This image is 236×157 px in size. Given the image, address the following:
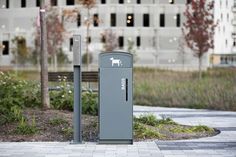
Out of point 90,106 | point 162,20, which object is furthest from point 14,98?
point 162,20

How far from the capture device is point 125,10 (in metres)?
63.1

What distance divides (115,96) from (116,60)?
69 cm

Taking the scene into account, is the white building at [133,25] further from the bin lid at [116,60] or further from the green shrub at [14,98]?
the bin lid at [116,60]

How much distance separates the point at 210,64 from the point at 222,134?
51795mm

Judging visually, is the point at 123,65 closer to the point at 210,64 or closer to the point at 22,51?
the point at 22,51

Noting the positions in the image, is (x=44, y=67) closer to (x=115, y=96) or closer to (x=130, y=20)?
(x=115, y=96)

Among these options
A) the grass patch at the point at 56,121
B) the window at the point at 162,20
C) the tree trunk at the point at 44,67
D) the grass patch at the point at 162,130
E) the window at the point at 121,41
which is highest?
the window at the point at 162,20

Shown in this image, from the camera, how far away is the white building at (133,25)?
2440 inches

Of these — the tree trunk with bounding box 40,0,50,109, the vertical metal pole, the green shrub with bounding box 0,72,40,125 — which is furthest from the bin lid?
the tree trunk with bounding box 40,0,50,109

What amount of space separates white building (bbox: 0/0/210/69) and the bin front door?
5096 cm

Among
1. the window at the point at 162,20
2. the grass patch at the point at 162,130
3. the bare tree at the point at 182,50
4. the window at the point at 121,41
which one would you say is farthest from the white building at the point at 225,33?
the grass patch at the point at 162,130

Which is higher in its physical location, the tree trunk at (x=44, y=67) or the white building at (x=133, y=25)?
the white building at (x=133, y=25)

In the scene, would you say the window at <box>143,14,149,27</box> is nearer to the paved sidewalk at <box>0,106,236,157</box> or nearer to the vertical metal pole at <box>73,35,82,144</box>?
the paved sidewalk at <box>0,106,236,157</box>

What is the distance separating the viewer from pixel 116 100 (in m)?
10.4
